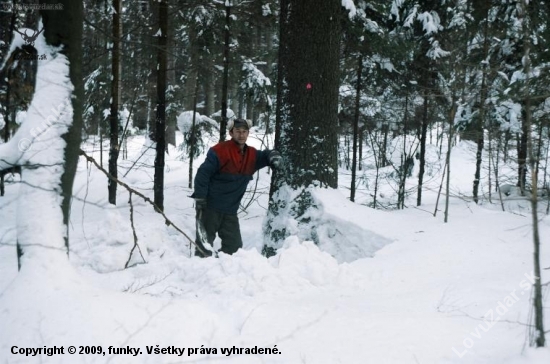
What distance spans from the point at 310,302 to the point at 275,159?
2162mm

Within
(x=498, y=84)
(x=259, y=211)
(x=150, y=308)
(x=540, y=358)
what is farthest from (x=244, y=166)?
(x=498, y=84)

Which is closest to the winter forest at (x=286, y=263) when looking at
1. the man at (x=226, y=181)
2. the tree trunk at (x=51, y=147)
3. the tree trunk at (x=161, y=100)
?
the tree trunk at (x=51, y=147)

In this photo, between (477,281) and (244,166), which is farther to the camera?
Answer: (244,166)

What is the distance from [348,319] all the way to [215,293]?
3.77ft

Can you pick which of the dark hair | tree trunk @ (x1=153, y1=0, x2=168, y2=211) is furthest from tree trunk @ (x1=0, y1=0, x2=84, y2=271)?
tree trunk @ (x1=153, y1=0, x2=168, y2=211)

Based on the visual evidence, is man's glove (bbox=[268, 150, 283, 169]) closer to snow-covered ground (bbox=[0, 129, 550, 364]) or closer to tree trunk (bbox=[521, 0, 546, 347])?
snow-covered ground (bbox=[0, 129, 550, 364])

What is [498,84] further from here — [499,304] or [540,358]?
[540,358]

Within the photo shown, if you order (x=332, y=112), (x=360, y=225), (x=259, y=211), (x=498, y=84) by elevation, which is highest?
(x=498, y=84)

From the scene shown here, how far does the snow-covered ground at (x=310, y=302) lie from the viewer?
86.1 inches

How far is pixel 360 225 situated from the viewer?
15.5ft

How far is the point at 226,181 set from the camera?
212 inches

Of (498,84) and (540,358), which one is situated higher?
(498,84)

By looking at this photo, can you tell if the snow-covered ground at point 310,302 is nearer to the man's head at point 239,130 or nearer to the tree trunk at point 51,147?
the tree trunk at point 51,147

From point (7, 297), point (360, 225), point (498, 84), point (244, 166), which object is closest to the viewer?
point (7, 297)
